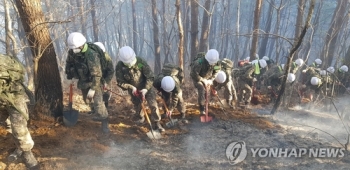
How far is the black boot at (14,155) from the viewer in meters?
3.64

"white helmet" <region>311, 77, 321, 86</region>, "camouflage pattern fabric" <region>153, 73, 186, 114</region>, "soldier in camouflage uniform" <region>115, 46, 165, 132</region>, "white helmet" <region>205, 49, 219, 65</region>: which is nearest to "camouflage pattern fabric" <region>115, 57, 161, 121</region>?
"soldier in camouflage uniform" <region>115, 46, 165, 132</region>

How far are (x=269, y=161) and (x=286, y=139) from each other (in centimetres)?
115

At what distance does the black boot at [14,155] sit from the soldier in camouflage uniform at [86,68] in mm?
1322

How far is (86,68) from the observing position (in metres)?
4.50

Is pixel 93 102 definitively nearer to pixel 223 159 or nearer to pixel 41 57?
pixel 41 57

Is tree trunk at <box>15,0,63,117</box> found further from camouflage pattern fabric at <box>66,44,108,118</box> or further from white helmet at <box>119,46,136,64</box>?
white helmet at <box>119,46,136,64</box>

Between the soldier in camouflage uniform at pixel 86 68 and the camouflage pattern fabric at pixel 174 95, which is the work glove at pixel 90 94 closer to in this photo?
the soldier in camouflage uniform at pixel 86 68

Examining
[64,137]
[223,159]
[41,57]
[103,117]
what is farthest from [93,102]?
[223,159]

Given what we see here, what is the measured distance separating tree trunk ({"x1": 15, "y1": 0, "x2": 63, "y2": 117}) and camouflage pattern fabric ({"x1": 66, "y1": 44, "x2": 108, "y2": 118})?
35 cm

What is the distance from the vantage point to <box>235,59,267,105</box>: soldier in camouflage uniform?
7.77 metres

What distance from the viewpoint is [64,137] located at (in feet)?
14.8

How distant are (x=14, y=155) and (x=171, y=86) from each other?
2.94m

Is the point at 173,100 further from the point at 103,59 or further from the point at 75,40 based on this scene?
the point at 75,40

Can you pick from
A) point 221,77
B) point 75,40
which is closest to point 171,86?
point 221,77
